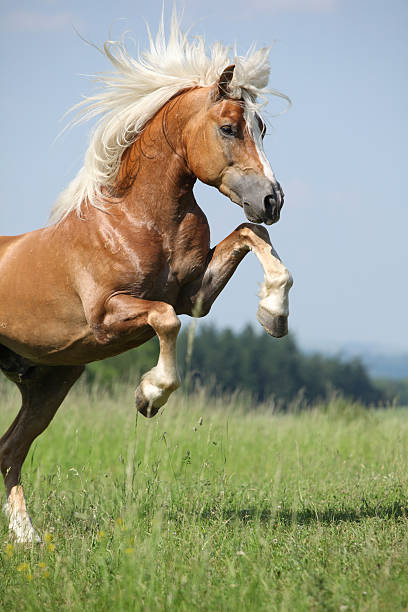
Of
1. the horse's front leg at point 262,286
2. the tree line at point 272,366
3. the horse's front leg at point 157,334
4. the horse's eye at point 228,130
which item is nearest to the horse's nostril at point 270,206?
the horse's front leg at point 262,286

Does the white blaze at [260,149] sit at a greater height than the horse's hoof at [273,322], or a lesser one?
greater

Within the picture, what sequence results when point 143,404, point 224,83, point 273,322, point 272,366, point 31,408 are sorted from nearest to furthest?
point 143,404 < point 273,322 < point 224,83 < point 31,408 < point 272,366

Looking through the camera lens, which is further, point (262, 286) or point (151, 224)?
point (151, 224)

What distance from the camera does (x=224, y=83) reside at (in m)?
4.55

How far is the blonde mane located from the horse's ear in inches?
5.5

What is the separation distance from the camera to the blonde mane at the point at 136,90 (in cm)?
484

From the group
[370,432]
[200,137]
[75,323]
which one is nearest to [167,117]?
[200,137]

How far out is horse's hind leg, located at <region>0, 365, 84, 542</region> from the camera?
5906mm

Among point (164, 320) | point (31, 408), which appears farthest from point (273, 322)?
point (31, 408)

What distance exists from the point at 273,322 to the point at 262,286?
247 mm

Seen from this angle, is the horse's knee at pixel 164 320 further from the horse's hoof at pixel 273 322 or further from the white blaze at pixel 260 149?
the white blaze at pixel 260 149

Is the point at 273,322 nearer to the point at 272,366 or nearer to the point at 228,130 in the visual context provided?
the point at 228,130

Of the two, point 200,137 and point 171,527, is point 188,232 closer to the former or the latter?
point 200,137

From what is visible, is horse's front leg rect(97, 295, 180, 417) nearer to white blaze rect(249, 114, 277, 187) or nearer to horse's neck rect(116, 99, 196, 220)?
horse's neck rect(116, 99, 196, 220)
